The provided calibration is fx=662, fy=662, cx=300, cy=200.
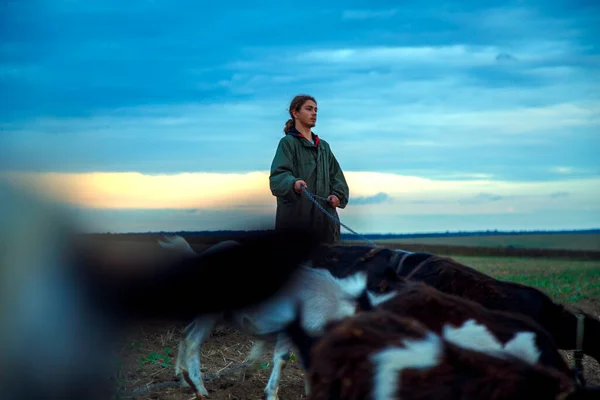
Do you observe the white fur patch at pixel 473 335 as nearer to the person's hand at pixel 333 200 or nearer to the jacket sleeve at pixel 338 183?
the person's hand at pixel 333 200

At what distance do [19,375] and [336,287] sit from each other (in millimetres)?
2125

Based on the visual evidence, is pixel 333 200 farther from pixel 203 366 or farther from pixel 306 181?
pixel 203 366

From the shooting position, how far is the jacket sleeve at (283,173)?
269 inches

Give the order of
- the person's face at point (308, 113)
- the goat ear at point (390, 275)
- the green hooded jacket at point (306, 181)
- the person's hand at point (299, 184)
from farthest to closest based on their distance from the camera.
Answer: the person's face at point (308, 113)
the green hooded jacket at point (306, 181)
the person's hand at point (299, 184)
the goat ear at point (390, 275)

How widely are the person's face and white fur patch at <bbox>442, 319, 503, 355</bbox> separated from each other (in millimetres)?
3842

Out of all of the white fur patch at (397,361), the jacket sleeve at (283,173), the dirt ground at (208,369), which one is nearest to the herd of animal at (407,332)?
the white fur patch at (397,361)

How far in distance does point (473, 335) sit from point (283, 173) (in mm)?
3679

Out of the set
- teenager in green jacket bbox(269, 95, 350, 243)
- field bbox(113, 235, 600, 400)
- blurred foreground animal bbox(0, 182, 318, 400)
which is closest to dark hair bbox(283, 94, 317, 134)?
teenager in green jacket bbox(269, 95, 350, 243)

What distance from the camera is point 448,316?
146 inches

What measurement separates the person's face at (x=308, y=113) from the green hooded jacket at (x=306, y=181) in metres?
0.16

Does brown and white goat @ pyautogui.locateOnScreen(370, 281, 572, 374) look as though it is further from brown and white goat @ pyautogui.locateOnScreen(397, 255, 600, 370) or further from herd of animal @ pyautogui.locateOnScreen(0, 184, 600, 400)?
brown and white goat @ pyautogui.locateOnScreen(397, 255, 600, 370)

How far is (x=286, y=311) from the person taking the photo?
189 inches

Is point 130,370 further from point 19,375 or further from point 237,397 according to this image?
point 19,375

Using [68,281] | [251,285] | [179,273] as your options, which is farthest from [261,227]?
[68,281]
